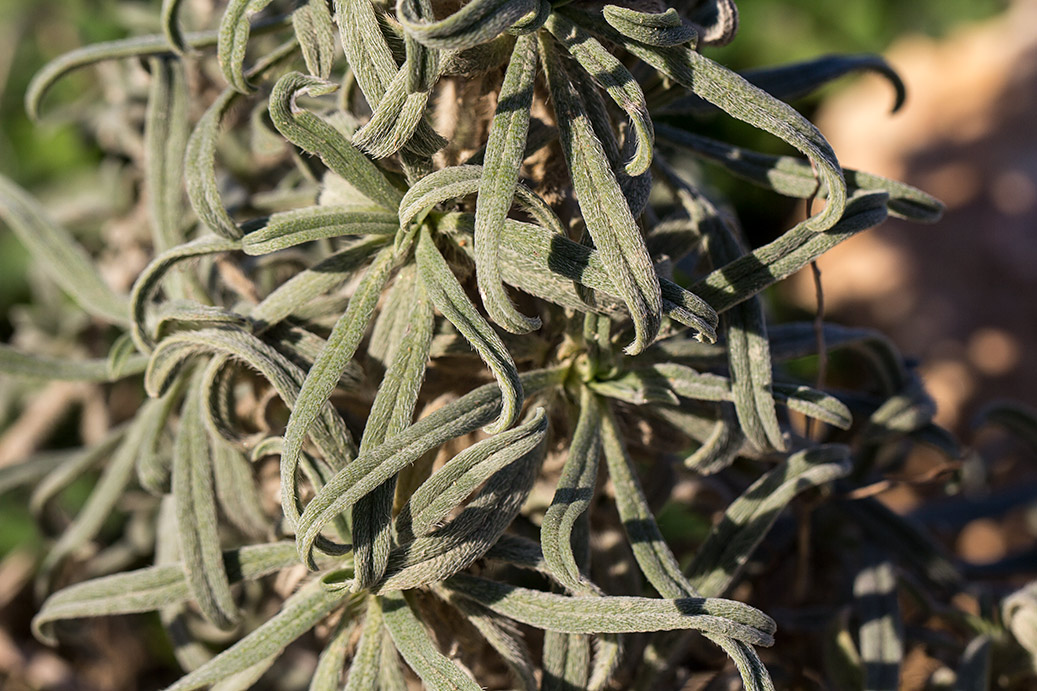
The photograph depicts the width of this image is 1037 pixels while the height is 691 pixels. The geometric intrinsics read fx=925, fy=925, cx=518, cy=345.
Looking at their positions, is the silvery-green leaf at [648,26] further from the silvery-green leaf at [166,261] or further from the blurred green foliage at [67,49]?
the blurred green foliage at [67,49]

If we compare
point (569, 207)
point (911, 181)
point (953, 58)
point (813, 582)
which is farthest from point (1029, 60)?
point (569, 207)

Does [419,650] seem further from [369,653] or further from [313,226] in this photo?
[313,226]

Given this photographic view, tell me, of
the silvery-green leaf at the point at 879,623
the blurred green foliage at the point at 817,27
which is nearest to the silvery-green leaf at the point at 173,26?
the silvery-green leaf at the point at 879,623

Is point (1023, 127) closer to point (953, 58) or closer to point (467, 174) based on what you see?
point (953, 58)

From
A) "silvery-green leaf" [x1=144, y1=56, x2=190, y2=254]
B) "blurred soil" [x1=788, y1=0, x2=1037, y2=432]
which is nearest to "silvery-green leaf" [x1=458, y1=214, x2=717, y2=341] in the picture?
"silvery-green leaf" [x1=144, y1=56, x2=190, y2=254]

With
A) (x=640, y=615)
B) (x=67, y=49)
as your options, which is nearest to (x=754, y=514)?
(x=640, y=615)

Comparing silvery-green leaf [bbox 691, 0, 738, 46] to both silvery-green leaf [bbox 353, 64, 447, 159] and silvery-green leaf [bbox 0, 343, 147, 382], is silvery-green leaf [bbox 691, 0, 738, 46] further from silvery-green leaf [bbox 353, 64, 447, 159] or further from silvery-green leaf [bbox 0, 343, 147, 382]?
silvery-green leaf [bbox 0, 343, 147, 382]
